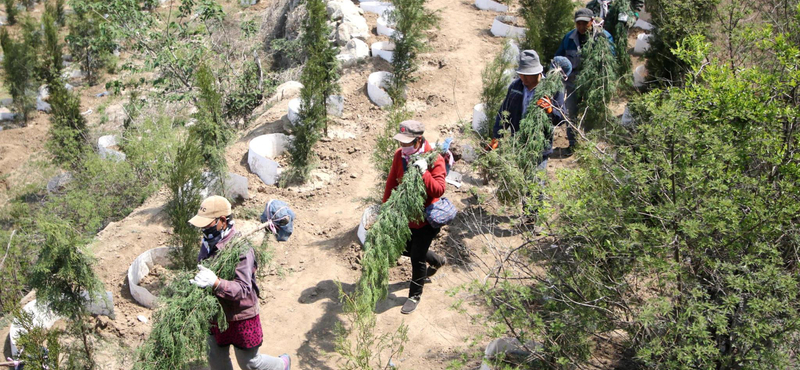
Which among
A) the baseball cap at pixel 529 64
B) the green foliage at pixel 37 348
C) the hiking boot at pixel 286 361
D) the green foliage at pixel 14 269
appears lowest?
the green foliage at pixel 14 269

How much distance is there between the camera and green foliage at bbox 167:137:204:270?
18.4ft

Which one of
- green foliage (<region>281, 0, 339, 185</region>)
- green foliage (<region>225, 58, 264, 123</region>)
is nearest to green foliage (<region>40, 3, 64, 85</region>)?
green foliage (<region>225, 58, 264, 123</region>)

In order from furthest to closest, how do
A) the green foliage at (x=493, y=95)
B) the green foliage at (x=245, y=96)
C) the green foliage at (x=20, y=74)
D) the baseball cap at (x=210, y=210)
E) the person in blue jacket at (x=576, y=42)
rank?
the green foliage at (x=20, y=74) → the green foliage at (x=245, y=96) → the green foliage at (x=493, y=95) → the person in blue jacket at (x=576, y=42) → the baseball cap at (x=210, y=210)

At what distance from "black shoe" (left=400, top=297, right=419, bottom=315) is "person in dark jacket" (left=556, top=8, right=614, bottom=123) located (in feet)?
9.83

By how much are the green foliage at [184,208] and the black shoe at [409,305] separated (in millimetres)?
2019

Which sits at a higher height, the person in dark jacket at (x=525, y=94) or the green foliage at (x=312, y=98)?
the person in dark jacket at (x=525, y=94)

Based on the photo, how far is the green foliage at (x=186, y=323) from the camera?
3631mm

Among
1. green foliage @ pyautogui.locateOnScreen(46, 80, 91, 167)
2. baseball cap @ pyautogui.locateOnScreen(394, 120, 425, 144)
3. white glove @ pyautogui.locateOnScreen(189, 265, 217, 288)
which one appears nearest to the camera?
white glove @ pyautogui.locateOnScreen(189, 265, 217, 288)

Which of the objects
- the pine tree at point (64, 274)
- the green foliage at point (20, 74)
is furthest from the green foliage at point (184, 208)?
the green foliage at point (20, 74)

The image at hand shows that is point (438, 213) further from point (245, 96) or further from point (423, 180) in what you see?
point (245, 96)

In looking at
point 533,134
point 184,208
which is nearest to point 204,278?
point 184,208

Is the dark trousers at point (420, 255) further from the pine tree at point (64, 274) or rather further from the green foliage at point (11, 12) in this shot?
the green foliage at point (11, 12)

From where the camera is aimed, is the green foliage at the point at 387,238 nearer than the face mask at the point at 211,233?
No

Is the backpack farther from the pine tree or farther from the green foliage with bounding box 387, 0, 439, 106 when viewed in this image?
the green foliage with bounding box 387, 0, 439, 106
